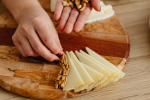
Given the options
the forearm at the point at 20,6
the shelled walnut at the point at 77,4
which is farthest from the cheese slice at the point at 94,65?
the forearm at the point at 20,6

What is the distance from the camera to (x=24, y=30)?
116 centimetres

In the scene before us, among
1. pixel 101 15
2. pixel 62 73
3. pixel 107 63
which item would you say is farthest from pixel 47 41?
pixel 101 15

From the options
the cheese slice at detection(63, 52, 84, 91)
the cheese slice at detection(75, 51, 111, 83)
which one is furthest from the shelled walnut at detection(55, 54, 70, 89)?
the cheese slice at detection(75, 51, 111, 83)

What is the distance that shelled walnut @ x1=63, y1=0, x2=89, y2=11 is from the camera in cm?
142

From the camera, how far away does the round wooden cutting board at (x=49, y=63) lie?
3.60 feet

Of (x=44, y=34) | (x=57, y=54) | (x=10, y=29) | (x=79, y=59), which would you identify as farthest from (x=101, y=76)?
(x=10, y=29)

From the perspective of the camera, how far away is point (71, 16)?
1.38 metres

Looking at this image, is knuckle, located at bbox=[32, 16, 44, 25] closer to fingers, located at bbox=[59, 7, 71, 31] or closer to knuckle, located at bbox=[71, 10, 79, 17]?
fingers, located at bbox=[59, 7, 71, 31]

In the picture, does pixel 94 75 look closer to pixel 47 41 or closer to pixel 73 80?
pixel 73 80

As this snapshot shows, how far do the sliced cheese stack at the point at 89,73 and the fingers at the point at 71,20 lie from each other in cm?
23

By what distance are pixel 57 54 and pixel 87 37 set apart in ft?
1.22

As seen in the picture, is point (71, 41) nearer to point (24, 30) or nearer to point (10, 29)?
point (24, 30)

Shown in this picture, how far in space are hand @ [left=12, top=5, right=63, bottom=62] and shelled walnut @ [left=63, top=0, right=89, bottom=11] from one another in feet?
1.22

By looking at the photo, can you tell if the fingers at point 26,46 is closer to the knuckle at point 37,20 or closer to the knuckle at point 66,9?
the knuckle at point 37,20
